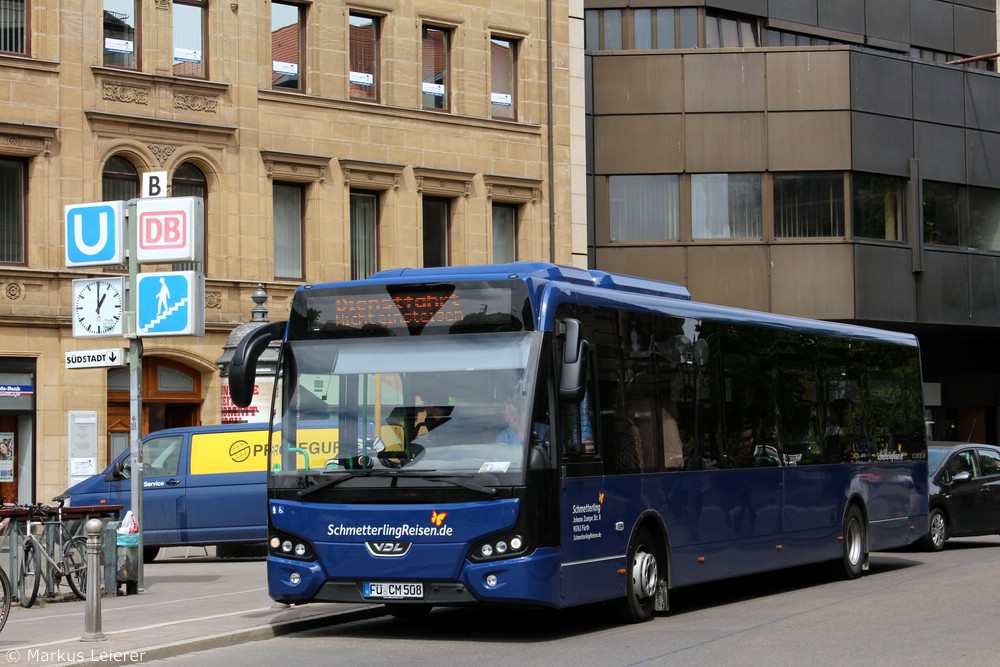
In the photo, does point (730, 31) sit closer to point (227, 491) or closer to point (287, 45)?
point (287, 45)

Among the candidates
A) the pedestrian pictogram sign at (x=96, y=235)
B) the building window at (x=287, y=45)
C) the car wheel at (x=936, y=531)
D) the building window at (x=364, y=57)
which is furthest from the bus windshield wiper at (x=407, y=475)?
the building window at (x=364, y=57)

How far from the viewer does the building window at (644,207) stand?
38.3 metres

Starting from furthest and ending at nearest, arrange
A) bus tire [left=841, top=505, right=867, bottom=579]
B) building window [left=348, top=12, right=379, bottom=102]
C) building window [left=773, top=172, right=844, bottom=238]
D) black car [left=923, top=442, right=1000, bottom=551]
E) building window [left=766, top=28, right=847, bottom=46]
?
building window [left=766, top=28, right=847, bottom=46], building window [left=773, top=172, right=844, bottom=238], building window [left=348, top=12, right=379, bottom=102], black car [left=923, top=442, right=1000, bottom=551], bus tire [left=841, top=505, right=867, bottom=579]

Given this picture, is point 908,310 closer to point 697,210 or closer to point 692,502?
point 697,210

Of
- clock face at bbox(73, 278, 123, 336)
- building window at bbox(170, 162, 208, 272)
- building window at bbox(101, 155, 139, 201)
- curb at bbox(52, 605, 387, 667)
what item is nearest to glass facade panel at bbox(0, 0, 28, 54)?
building window at bbox(101, 155, 139, 201)

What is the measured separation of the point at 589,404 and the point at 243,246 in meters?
19.8

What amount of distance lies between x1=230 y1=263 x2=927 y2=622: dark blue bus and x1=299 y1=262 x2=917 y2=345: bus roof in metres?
0.02

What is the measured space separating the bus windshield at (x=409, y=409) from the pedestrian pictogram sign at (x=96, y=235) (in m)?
5.32

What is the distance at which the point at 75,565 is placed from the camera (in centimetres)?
1634

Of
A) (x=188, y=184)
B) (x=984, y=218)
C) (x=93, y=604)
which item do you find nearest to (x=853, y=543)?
(x=93, y=604)

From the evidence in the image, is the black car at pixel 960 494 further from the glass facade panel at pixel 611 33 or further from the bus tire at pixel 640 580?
the glass facade panel at pixel 611 33

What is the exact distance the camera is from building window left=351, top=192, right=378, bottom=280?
33.9 meters

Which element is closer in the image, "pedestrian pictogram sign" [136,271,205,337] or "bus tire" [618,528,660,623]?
"bus tire" [618,528,660,623]

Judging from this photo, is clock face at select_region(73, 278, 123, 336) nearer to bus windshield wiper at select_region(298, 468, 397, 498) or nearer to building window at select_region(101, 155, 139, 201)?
bus windshield wiper at select_region(298, 468, 397, 498)
